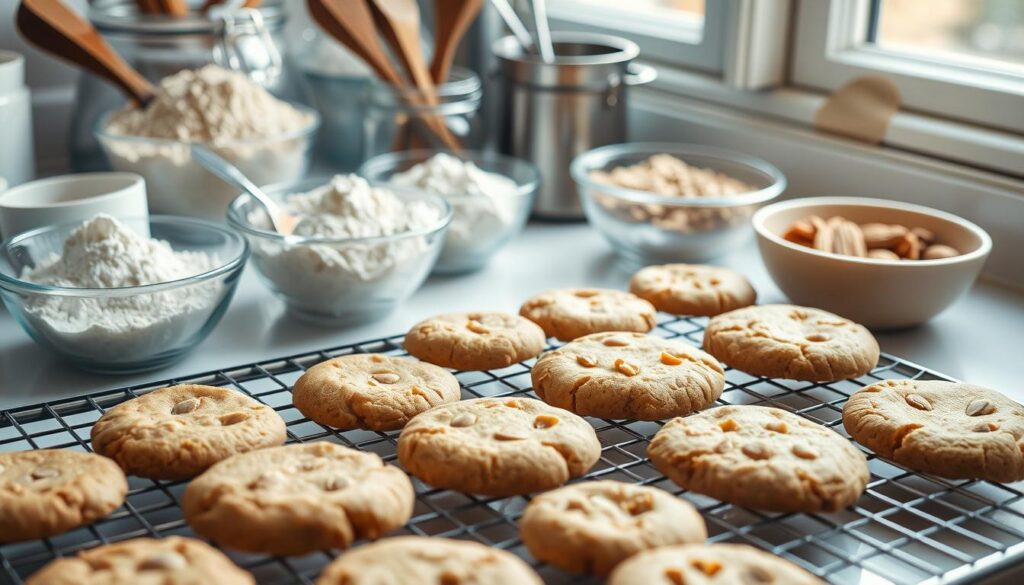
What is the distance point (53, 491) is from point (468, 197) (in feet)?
2.33

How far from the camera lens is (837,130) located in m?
1.53

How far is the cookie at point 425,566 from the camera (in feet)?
2.25

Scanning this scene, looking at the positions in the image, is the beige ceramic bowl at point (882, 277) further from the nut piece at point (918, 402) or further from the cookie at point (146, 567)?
the cookie at point (146, 567)

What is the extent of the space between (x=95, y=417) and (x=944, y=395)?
784 millimetres

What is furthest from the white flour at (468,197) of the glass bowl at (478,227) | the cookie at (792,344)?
the cookie at (792,344)

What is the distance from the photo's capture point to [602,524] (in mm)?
762

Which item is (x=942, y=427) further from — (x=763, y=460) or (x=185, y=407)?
(x=185, y=407)

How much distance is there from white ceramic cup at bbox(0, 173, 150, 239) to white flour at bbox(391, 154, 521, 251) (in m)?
0.35

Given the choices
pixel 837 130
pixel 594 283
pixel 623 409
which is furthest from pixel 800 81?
pixel 623 409

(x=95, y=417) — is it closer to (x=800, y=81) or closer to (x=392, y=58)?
(x=392, y=58)

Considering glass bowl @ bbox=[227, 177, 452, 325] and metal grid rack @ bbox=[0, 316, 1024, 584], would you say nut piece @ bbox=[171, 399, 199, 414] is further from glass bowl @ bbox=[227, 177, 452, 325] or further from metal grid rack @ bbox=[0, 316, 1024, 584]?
glass bowl @ bbox=[227, 177, 452, 325]

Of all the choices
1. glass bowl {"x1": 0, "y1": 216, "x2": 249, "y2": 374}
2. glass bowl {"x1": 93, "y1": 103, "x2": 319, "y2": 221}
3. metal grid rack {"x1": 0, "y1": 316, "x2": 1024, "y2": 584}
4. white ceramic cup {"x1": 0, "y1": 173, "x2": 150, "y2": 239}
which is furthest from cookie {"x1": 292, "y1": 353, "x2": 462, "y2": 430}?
glass bowl {"x1": 93, "y1": 103, "x2": 319, "y2": 221}

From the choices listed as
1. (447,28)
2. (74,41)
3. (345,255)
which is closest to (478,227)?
(345,255)

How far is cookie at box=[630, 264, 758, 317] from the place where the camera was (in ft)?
4.00
